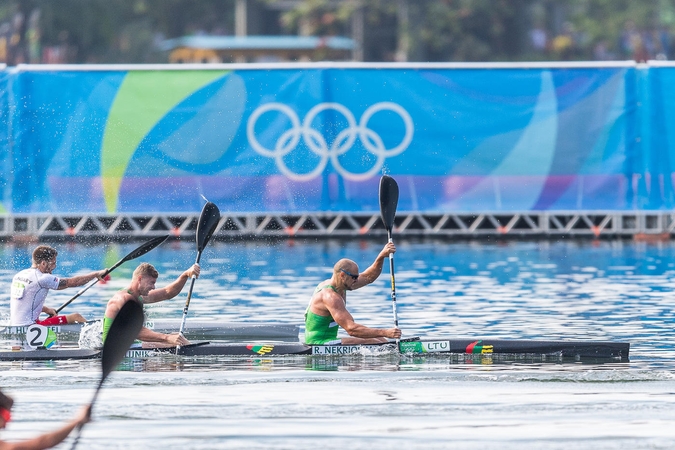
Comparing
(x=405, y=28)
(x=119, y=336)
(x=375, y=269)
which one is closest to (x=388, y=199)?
(x=375, y=269)

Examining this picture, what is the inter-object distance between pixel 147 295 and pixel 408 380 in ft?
10.4

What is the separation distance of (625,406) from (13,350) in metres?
7.26

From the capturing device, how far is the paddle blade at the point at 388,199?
64.6ft

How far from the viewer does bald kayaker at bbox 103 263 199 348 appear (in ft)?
53.1

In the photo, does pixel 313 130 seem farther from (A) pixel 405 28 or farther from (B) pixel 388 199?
(A) pixel 405 28

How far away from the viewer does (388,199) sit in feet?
65.1

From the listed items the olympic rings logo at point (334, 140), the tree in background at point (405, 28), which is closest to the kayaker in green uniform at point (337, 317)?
the olympic rings logo at point (334, 140)

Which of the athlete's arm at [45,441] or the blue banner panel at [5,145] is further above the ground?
the blue banner panel at [5,145]

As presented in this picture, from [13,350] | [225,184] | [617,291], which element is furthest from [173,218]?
[13,350]

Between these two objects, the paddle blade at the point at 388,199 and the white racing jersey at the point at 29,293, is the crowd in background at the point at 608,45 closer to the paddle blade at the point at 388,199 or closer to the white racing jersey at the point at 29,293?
the paddle blade at the point at 388,199

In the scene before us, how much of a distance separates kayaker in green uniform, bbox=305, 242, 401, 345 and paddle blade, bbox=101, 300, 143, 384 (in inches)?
238

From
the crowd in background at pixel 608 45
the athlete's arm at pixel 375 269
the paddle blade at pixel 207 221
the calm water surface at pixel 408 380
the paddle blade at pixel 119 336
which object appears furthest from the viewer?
the crowd in background at pixel 608 45

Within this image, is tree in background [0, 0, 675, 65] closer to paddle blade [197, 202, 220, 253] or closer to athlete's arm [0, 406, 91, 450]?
paddle blade [197, 202, 220, 253]

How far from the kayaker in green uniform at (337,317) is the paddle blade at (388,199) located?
265cm
